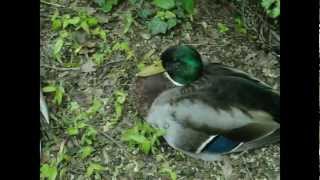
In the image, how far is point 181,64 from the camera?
2.33 meters

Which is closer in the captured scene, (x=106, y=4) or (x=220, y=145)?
(x=220, y=145)

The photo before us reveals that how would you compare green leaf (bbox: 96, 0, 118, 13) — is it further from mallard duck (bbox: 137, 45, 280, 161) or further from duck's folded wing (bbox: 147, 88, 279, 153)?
duck's folded wing (bbox: 147, 88, 279, 153)

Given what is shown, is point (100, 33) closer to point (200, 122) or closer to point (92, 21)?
point (92, 21)

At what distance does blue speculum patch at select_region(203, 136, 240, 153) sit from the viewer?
228 cm

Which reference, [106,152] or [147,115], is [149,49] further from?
[106,152]

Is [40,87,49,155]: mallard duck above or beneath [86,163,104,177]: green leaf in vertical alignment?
above

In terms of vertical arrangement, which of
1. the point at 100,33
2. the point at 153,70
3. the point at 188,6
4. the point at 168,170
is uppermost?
the point at 188,6

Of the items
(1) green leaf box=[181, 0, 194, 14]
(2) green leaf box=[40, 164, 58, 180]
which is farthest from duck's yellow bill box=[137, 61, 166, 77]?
(2) green leaf box=[40, 164, 58, 180]

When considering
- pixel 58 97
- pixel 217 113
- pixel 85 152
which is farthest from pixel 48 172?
pixel 217 113

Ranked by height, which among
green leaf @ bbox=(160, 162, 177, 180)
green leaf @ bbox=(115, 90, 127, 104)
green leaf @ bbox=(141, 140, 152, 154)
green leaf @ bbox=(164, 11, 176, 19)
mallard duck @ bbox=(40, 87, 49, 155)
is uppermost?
green leaf @ bbox=(164, 11, 176, 19)

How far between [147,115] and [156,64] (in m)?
0.19

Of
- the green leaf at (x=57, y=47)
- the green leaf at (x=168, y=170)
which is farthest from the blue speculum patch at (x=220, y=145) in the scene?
the green leaf at (x=57, y=47)

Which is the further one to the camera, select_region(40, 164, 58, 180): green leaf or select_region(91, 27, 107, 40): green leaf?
select_region(91, 27, 107, 40): green leaf

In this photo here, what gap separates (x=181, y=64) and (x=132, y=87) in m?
0.20
